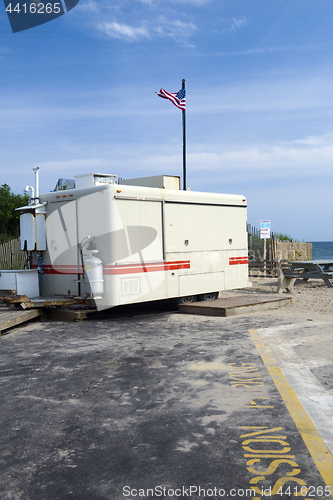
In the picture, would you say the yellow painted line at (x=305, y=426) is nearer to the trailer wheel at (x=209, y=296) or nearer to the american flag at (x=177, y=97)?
the trailer wheel at (x=209, y=296)

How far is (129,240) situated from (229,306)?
2863 millimetres

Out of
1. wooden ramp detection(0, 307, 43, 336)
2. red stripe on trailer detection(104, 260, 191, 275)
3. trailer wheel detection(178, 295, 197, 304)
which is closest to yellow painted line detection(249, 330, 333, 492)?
red stripe on trailer detection(104, 260, 191, 275)

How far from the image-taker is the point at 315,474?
3.41 metres

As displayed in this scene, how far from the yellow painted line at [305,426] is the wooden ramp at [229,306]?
4100 millimetres

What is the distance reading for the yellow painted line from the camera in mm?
3510

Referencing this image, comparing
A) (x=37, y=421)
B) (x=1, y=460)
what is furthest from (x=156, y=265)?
(x=1, y=460)

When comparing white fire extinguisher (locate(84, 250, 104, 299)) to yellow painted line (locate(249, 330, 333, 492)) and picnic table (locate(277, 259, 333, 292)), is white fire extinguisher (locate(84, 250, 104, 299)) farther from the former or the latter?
picnic table (locate(277, 259, 333, 292))

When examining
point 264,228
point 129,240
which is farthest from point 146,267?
point 264,228

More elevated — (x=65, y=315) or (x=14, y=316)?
(x=14, y=316)

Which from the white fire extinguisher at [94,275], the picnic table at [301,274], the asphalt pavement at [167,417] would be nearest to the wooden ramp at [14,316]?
the asphalt pavement at [167,417]

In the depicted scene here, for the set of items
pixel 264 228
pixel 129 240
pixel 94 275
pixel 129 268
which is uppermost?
pixel 264 228

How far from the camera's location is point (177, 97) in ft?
66.0

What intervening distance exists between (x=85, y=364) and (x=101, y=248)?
349 cm

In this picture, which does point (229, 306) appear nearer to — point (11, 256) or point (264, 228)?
point (264, 228)
